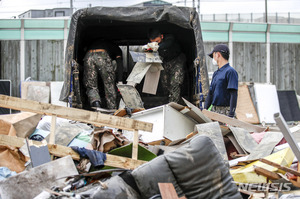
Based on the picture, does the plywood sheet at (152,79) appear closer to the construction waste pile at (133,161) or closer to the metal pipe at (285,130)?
the construction waste pile at (133,161)

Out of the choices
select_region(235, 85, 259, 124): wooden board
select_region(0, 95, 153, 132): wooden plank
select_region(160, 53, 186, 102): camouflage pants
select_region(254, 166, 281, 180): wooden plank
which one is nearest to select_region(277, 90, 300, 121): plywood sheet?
select_region(235, 85, 259, 124): wooden board

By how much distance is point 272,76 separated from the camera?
51.1 feet

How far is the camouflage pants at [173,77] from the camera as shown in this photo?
21.6 feet

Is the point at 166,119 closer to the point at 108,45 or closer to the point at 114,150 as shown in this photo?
the point at 114,150

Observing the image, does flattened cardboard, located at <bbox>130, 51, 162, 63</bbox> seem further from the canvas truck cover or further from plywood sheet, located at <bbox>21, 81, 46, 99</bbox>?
plywood sheet, located at <bbox>21, 81, 46, 99</bbox>

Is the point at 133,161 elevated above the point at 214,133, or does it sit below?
below

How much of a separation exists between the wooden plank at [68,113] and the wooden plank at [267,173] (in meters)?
1.05

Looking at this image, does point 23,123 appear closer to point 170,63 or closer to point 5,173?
point 5,173

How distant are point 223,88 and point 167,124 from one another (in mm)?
1067

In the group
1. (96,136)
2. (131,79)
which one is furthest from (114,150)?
(131,79)

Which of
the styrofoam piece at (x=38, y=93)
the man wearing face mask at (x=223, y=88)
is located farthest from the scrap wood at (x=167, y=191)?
the styrofoam piece at (x=38, y=93)

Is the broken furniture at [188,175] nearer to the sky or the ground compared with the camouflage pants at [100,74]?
nearer to the ground

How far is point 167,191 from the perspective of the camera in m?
2.77

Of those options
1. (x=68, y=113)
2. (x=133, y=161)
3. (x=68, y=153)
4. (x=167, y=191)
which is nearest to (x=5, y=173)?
(x=68, y=153)
